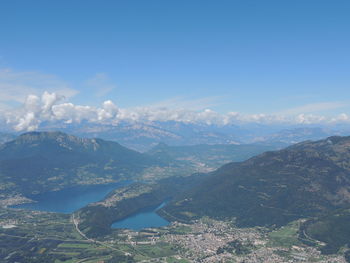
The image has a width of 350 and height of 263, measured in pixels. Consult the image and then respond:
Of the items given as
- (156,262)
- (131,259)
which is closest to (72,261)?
(131,259)

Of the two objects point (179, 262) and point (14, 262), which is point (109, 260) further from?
point (14, 262)

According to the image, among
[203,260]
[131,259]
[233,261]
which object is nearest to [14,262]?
[131,259]

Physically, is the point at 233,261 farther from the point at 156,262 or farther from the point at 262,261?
the point at 156,262

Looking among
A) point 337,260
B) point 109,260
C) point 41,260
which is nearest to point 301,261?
point 337,260

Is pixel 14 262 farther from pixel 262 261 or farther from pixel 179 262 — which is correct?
pixel 262 261

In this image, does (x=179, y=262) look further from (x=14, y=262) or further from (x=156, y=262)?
(x=14, y=262)

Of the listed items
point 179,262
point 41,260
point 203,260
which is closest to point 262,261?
point 203,260
